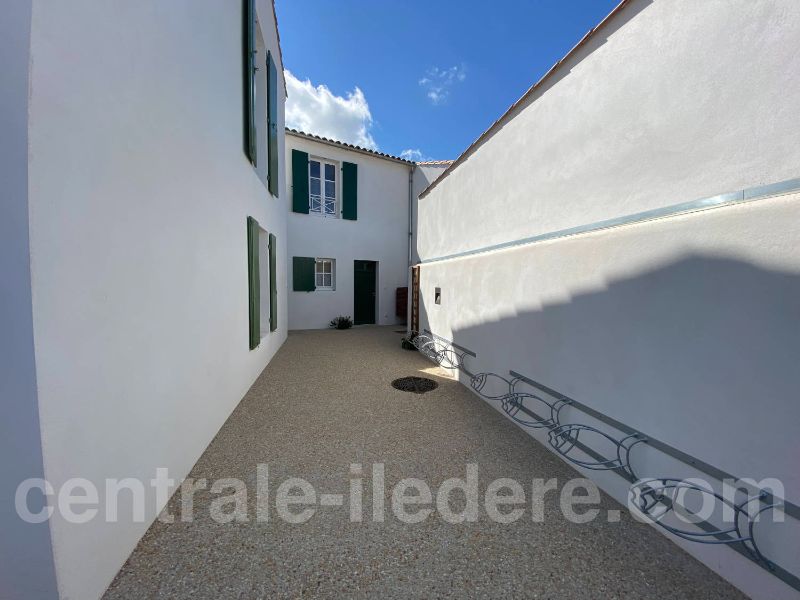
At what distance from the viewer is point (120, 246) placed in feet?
5.02

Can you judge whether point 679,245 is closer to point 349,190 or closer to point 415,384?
point 415,384

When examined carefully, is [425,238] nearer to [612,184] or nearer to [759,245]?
[612,184]

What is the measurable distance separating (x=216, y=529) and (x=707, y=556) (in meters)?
2.72

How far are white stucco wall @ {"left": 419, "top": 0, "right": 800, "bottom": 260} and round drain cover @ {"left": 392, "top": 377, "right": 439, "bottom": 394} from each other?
2.40 m

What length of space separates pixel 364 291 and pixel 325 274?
4.39 ft

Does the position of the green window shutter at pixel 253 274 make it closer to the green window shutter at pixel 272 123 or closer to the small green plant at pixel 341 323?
the green window shutter at pixel 272 123

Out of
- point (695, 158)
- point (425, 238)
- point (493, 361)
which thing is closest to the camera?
point (695, 158)

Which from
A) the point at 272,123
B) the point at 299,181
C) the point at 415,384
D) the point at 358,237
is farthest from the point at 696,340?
the point at 299,181

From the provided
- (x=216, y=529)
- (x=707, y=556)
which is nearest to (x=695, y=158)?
(x=707, y=556)

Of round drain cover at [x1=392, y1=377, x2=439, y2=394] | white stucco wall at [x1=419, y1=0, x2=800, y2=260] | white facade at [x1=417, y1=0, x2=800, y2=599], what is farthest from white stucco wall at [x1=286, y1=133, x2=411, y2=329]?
Result: white facade at [x1=417, y1=0, x2=800, y2=599]

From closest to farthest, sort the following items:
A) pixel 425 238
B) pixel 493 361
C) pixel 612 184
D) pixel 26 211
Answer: pixel 26 211 → pixel 612 184 → pixel 493 361 → pixel 425 238

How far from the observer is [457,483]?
7.42ft

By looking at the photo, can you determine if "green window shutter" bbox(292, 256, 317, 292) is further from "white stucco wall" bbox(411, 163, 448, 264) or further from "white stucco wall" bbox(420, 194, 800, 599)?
"white stucco wall" bbox(420, 194, 800, 599)

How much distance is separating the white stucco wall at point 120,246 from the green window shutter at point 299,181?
5.58 metres
